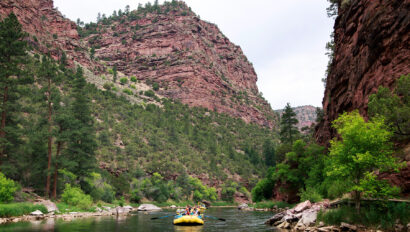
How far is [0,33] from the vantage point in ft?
113

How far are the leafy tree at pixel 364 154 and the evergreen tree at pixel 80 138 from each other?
37044 millimetres

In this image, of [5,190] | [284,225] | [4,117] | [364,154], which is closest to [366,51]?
[364,154]

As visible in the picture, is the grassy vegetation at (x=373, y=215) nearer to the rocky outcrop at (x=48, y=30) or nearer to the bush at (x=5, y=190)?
the bush at (x=5, y=190)

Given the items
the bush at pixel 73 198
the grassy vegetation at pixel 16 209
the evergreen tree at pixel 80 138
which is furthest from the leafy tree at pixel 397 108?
the evergreen tree at pixel 80 138

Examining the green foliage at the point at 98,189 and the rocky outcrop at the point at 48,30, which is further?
the rocky outcrop at the point at 48,30

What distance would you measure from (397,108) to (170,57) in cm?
16211

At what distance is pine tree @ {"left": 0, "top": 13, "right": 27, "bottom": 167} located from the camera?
33.3 m

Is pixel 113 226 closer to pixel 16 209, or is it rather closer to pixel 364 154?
pixel 16 209

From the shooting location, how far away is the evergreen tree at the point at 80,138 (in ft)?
147

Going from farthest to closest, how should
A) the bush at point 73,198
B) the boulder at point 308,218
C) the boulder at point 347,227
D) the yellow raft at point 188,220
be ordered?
the bush at point 73,198 < the yellow raft at point 188,220 < the boulder at point 308,218 < the boulder at point 347,227

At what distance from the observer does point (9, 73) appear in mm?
34125

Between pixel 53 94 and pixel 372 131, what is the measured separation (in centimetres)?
3822

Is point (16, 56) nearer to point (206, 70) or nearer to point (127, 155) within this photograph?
point (127, 155)

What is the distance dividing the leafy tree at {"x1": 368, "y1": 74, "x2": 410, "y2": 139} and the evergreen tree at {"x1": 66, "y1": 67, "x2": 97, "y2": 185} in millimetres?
39267
